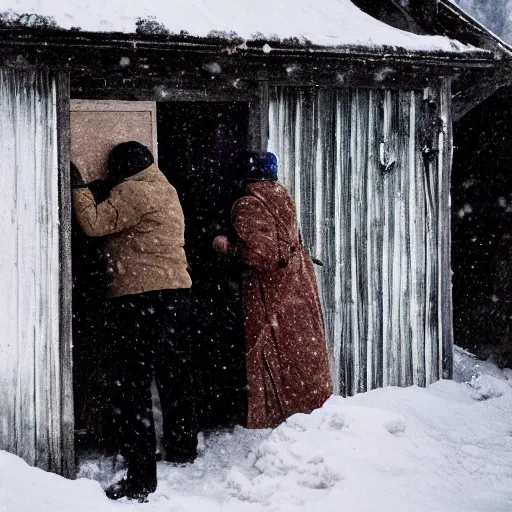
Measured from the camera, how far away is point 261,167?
6.37 meters

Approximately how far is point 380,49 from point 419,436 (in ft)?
10.2

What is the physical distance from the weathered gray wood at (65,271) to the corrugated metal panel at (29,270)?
4 centimetres

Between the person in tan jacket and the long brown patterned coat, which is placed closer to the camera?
the person in tan jacket

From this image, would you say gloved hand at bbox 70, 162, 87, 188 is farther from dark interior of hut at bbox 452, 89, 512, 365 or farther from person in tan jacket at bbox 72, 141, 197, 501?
dark interior of hut at bbox 452, 89, 512, 365

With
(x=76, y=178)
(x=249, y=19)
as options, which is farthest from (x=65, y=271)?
(x=249, y=19)

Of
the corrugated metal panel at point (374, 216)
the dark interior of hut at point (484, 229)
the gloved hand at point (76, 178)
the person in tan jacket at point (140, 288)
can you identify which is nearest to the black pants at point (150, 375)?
the person in tan jacket at point (140, 288)

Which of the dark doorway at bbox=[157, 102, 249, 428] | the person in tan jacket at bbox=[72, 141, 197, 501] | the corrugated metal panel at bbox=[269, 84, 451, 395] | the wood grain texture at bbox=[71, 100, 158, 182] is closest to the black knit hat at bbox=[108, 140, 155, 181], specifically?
the person in tan jacket at bbox=[72, 141, 197, 501]

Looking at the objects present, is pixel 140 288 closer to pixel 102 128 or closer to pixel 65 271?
pixel 65 271

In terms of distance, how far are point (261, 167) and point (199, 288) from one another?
4.92 feet

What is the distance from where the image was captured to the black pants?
17.6ft

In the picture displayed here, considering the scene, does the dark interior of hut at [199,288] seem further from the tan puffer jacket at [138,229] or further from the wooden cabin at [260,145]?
the tan puffer jacket at [138,229]

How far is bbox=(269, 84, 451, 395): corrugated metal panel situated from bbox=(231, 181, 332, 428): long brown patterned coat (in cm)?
64

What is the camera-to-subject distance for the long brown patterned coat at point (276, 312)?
20.7 feet

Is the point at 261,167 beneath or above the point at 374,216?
above
